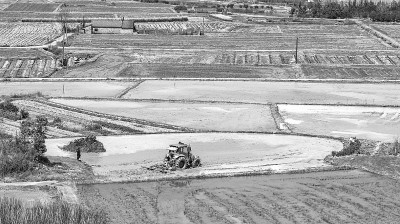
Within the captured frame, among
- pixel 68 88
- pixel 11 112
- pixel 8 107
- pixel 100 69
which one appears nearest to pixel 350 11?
pixel 100 69

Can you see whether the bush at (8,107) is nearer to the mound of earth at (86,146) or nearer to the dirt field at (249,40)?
the mound of earth at (86,146)

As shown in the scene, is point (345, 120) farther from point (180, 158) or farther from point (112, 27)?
point (112, 27)

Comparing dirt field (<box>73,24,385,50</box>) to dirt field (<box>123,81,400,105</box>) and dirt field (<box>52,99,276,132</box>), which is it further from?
dirt field (<box>52,99,276,132</box>)

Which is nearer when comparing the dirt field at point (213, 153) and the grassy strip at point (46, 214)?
the grassy strip at point (46, 214)

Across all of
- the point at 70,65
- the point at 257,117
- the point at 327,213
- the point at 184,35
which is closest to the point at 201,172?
the point at 327,213

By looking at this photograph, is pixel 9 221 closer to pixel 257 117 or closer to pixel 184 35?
pixel 257 117

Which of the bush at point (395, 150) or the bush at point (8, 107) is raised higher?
the bush at point (395, 150)

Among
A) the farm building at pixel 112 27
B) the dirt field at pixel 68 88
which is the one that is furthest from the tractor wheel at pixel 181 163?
the farm building at pixel 112 27
